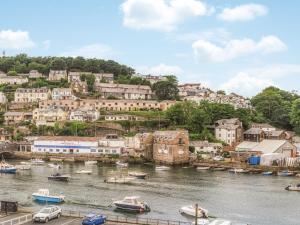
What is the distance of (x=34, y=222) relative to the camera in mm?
27234

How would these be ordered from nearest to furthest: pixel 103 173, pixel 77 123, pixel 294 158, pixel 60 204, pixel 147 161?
1. pixel 60 204
2. pixel 103 173
3. pixel 294 158
4. pixel 147 161
5. pixel 77 123

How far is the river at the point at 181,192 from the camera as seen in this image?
37000 mm

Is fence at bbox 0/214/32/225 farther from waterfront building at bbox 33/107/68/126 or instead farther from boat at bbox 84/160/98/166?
waterfront building at bbox 33/107/68/126

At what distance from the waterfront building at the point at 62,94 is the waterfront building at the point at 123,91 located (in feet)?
25.8

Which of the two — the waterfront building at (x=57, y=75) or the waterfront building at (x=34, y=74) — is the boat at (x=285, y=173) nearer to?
the waterfront building at (x=57, y=75)

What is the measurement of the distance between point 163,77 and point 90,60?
1896cm

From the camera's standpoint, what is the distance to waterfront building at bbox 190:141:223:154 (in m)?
72.2

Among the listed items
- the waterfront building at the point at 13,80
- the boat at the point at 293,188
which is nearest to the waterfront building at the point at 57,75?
the waterfront building at the point at 13,80

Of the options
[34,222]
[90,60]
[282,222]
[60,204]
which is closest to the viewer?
[34,222]

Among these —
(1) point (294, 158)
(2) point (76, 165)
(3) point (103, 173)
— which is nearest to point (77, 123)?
(2) point (76, 165)

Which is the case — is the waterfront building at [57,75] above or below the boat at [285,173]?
above

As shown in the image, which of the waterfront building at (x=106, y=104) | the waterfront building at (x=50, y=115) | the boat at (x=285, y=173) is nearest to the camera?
the boat at (x=285, y=173)

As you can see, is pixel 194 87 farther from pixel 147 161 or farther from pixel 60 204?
pixel 60 204

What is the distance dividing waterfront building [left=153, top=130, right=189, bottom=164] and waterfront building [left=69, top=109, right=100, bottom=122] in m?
20.0
